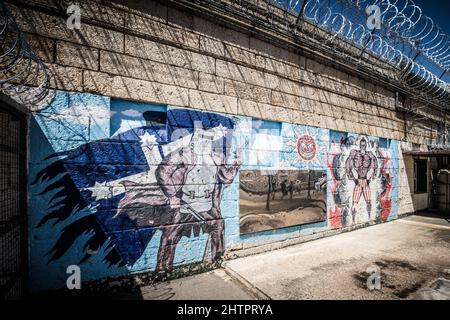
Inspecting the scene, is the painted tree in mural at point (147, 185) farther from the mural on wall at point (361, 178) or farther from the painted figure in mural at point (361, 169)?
the painted figure in mural at point (361, 169)

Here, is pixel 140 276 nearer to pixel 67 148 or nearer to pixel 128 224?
pixel 128 224

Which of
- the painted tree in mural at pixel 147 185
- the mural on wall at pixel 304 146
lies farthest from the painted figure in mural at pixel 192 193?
the mural on wall at pixel 304 146

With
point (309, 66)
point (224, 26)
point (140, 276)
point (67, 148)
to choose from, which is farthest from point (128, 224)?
point (309, 66)

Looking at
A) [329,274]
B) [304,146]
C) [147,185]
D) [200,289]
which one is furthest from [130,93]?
[329,274]

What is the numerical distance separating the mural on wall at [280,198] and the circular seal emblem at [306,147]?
39 cm

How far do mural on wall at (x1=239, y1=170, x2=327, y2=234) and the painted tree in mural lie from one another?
1.63 ft

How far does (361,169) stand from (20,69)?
26.1ft

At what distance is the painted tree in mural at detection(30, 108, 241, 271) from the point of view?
304 cm

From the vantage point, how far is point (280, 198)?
16.1 ft

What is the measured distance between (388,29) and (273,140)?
4.86m

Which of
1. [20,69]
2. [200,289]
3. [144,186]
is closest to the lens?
[20,69]

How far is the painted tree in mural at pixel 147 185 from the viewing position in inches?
120

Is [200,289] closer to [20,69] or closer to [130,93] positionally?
[130,93]
